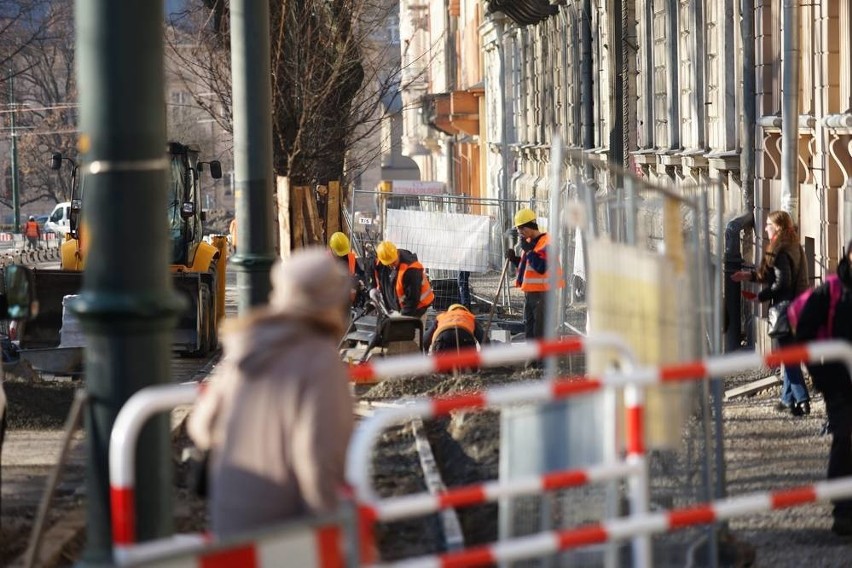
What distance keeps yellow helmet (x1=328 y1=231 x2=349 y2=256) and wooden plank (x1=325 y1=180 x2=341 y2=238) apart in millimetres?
2419

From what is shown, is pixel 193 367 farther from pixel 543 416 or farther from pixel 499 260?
pixel 543 416

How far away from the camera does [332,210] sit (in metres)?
22.1

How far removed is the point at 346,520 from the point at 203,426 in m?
0.68

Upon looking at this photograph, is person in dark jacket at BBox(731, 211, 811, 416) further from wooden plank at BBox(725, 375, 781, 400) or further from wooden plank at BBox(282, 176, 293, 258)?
wooden plank at BBox(282, 176, 293, 258)

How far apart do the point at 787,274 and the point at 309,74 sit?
10919mm

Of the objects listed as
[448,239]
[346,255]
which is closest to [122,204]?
[346,255]

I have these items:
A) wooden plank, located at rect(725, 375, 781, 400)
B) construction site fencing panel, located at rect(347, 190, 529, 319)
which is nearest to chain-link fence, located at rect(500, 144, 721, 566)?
wooden plank, located at rect(725, 375, 781, 400)

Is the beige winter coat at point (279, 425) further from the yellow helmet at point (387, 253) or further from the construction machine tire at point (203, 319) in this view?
the construction machine tire at point (203, 319)

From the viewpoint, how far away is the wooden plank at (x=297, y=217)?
65.3 feet

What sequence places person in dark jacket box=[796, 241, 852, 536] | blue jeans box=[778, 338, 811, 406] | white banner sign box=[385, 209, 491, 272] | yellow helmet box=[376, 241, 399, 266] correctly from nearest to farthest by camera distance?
1. person in dark jacket box=[796, 241, 852, 536]
2. blue jeans box=[778, 338, 811, 406]
3. yellow helmet box=[376, 241, 399, 266]
4. white banner sign box=[385, 209, 491, 272]

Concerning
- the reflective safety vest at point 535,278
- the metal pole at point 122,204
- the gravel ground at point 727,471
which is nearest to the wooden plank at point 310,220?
the reflective safety vest at point 535,278

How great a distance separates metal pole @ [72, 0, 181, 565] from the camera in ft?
18.2

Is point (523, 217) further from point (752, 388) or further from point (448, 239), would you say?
point (448, 239)

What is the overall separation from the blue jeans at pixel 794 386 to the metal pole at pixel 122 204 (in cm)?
842
